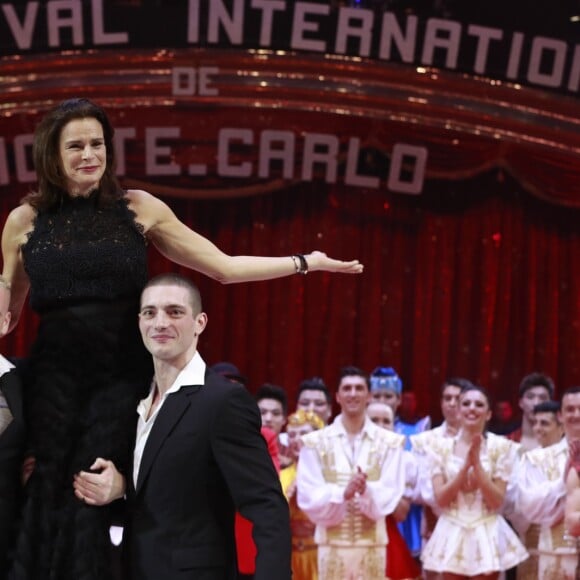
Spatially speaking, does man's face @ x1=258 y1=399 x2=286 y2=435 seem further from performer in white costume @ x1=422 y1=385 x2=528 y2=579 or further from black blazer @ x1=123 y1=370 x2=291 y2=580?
black blazer @ x1=123 y1=370 x2=291 y2=580

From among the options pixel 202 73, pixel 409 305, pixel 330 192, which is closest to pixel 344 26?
pixel 202 73

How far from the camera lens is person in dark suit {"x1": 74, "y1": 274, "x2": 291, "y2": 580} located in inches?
114

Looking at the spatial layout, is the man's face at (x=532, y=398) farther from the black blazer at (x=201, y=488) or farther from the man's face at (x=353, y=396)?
the black blazer at (x=201, y=488)

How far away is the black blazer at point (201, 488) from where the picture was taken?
290cm

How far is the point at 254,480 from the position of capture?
288cm

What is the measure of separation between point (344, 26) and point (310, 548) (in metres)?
3.49

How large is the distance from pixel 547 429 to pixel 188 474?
490cm

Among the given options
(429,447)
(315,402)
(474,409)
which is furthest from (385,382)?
(474,409)

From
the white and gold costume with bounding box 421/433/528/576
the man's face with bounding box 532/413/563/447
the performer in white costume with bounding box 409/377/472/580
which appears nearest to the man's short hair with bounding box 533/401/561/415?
the man's face with bounding box 532/413/563/447

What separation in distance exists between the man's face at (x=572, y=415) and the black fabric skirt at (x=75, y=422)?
394 centimetres

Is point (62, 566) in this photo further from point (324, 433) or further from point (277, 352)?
point (277, 352)

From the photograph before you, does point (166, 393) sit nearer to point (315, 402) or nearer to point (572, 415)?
point (572, 415)

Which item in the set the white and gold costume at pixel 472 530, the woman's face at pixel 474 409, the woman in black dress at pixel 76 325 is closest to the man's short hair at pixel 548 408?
the white and gold costume at pixel 472 530

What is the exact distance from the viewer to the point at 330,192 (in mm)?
10586
